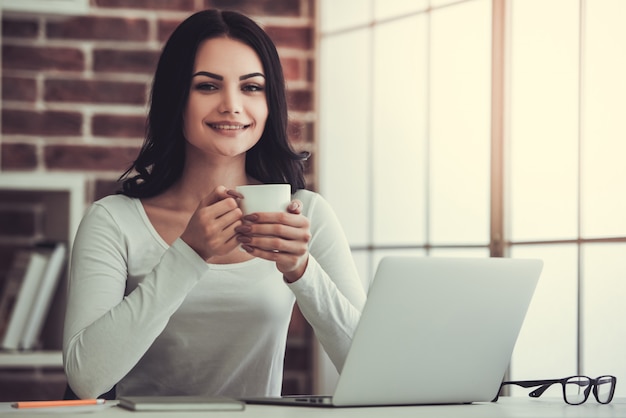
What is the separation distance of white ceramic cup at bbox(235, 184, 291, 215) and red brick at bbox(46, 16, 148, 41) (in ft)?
5.03

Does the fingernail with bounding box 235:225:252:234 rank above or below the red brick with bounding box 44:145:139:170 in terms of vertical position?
below

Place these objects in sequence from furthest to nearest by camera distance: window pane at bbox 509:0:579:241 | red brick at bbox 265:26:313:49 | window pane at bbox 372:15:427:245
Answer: red brick at bbox 265:26:313:49, window pane at bbox 372:15:427:245, window pane at bbox 509:0:579:241

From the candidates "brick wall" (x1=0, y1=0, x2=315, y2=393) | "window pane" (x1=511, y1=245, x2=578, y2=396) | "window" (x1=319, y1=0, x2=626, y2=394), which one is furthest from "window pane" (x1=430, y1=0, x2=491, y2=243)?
"brick wall" (x1=0, y1=0, x2=315, y2=393)

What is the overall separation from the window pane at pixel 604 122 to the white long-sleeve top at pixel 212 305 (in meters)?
0.61

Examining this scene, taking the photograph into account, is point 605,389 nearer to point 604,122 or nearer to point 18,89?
point 604,122

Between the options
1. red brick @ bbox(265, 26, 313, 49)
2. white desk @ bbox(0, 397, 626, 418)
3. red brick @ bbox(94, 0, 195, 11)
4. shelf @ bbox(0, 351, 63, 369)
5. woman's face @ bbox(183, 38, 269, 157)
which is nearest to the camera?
white desk @ bbox(0, 397, 626, 418)

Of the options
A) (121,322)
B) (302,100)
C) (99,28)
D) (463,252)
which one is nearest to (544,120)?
(463,252)

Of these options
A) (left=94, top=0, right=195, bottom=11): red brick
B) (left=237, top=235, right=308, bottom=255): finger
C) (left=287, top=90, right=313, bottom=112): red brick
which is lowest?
(left=237, top=235, right=308, bottom=255): finger

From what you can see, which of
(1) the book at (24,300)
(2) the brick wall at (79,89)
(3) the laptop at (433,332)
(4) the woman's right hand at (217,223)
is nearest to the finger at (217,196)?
(4) the woman's right hand at (217,223)

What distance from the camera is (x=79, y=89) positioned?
2773 mm

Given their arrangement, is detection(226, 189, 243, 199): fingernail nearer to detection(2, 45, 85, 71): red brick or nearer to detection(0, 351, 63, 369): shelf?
detection(0, 351, 63, 369): shelf

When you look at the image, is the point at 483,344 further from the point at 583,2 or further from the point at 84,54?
the point at 84,54

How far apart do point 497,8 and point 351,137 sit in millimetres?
657

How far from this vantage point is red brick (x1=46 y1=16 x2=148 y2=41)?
2.77 metres
